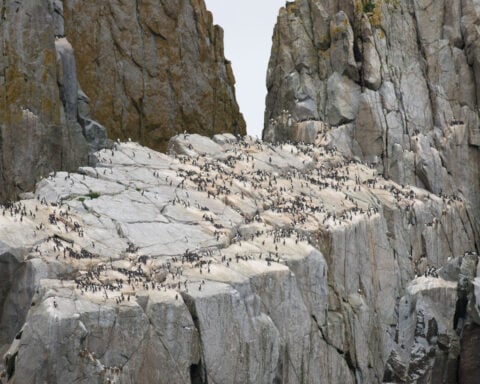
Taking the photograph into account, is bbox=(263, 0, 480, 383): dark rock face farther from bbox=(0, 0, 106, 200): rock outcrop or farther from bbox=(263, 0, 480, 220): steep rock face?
bbox=(0, 0, 106, 200): rock outcrop

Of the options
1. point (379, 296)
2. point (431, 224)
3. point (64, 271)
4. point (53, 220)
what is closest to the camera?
point (64, 271)

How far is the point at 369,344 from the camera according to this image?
71.8m

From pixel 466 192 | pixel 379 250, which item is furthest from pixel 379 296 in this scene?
pixel 466 192

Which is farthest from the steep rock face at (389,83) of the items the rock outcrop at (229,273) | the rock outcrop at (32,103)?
the rock outcrop at (32,103)

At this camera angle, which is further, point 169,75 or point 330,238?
point 169,75

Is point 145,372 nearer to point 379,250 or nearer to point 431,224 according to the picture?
point 379,250

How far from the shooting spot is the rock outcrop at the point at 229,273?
50.6m

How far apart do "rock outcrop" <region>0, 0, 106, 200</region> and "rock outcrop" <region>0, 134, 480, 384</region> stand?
4.72 metres

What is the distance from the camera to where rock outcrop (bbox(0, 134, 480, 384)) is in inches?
1991

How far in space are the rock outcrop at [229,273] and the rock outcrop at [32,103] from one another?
472 cm

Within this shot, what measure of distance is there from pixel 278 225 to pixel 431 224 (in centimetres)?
2165

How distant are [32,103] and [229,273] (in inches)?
1085

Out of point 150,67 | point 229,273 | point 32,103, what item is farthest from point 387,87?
point 229,273

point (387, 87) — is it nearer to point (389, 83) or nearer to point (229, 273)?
point (389, 83)
